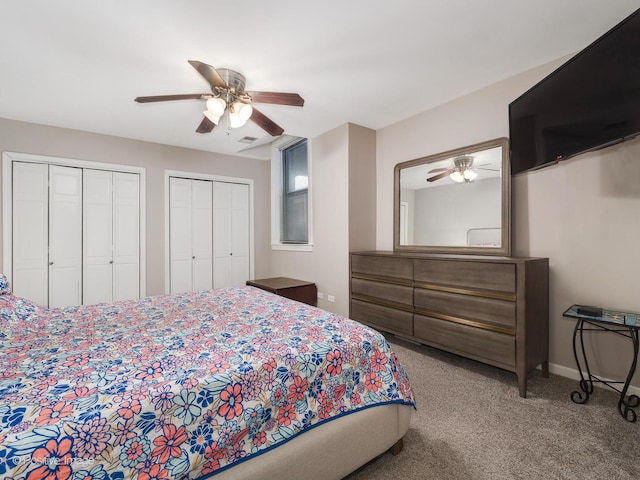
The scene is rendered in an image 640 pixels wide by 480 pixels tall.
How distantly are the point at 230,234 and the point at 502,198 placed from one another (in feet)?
12.7

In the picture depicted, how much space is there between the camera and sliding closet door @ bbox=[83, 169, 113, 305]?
12.5ft

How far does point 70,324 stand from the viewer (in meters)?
1.84

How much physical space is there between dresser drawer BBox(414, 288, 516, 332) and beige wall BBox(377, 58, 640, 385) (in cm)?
58

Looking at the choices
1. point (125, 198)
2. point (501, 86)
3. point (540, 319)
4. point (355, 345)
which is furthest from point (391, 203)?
point (125, 198)

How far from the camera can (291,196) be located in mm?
4957

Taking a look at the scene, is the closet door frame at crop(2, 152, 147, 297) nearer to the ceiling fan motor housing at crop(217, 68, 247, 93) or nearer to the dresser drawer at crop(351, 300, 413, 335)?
the ceiling fan motor housing at crop(217, 68, 247, 93)

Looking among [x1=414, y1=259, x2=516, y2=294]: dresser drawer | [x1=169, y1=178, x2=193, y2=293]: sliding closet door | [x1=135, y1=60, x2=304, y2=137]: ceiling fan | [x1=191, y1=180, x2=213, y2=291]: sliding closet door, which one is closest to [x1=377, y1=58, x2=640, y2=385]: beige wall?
[x1=414, y1=259, x2=516, y2=294]: dresser drawer

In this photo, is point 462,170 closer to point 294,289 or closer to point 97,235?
point 294,289

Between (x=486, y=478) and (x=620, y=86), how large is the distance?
2182mm

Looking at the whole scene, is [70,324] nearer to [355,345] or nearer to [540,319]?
[355,345]

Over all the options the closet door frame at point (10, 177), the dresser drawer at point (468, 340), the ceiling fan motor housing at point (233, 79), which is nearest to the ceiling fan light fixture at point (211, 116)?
the ceiling fan motor housing at point (233, 79)

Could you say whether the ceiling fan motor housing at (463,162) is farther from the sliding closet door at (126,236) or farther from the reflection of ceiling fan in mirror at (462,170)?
the sliding closet door at (126,236)

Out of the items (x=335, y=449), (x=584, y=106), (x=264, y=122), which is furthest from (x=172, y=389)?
(x=584, y=106)

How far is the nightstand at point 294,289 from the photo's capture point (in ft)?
12.8
